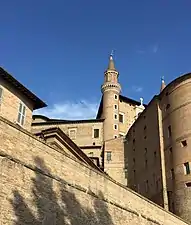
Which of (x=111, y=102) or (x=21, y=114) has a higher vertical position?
(x=111, y=102)

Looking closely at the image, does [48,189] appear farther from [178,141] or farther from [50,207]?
[178,141]

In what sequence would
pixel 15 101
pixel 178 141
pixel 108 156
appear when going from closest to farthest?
pixel 15 101 < pixel 178 141 < pixel 108 156

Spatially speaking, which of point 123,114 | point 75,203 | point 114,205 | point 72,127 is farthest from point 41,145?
point 123,114

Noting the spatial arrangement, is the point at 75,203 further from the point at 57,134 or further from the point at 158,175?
the point at 158,175

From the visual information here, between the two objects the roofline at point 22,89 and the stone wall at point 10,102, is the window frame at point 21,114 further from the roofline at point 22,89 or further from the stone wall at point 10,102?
the roofline at point 22,89

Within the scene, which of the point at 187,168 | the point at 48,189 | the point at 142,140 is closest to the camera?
the point at 48,189

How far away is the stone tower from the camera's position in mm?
54969

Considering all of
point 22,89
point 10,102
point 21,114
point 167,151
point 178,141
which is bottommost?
point 21,114

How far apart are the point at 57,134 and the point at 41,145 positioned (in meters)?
9.14

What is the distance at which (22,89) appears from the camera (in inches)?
906

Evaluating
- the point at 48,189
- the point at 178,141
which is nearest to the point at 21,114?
the point at 48,189

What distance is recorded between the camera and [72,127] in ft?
179

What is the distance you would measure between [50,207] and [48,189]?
0.69m

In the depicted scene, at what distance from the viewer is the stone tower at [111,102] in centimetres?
5497
